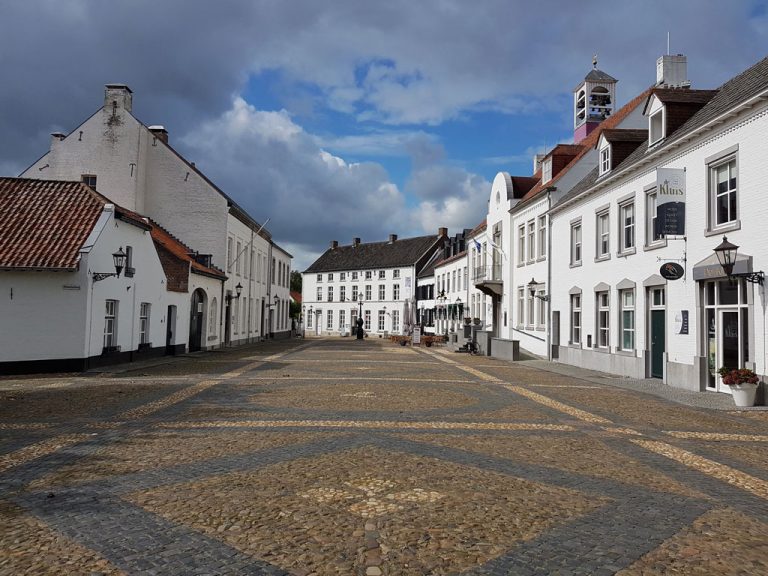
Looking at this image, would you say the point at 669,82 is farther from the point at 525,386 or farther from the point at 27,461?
the point at 27,461

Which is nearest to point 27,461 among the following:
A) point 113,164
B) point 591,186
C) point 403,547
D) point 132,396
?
point 403,547

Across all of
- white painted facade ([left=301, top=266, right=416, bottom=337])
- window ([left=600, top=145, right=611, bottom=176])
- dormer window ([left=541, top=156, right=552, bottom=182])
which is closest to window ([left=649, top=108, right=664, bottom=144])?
window ([left=600, top=145, right=611, bottom=176])

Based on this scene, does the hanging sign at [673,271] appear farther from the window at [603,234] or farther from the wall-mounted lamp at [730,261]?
the window at [603,234]

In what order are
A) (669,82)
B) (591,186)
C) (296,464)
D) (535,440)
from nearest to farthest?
(296,464)
(535,440)
(591,186)
(669,82)

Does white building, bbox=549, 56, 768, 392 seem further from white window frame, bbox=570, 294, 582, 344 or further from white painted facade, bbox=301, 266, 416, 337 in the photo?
white painted facade, bbox=301, 266, 416, 337

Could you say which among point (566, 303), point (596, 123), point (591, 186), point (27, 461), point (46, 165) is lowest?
point (27, 461)

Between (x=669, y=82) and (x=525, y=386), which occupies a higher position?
(x=669, y=82)

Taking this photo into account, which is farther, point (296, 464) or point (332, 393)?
point (332, 393)

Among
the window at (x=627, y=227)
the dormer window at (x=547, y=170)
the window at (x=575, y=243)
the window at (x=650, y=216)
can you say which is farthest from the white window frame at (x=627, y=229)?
the dormer window at (x=547, y=170)

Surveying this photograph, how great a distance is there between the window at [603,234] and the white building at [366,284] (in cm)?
3830

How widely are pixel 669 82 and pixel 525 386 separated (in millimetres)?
15518

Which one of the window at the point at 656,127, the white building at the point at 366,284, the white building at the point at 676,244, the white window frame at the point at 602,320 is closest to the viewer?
the white building at the point at 676,244

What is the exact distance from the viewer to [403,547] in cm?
447

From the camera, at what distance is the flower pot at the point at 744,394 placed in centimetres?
1248
